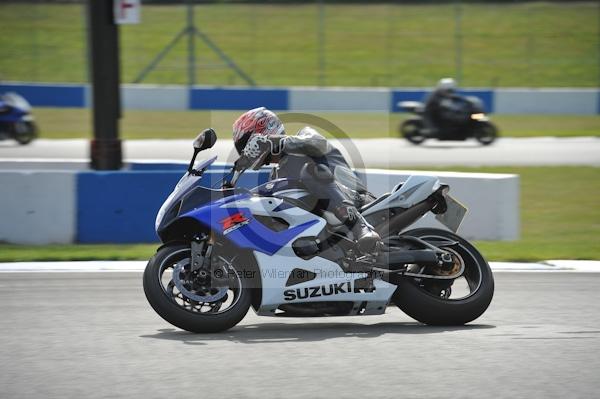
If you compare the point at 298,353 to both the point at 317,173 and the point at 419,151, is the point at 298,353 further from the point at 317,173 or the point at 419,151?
the point at 419,151

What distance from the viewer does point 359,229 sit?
253 inches

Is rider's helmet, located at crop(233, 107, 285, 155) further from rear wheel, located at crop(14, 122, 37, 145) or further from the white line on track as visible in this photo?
rear wheel, located at crop(14, 122, 37, 145)

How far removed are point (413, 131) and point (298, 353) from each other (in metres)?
15.3

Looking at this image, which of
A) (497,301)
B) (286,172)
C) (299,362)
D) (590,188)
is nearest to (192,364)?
(299,362)

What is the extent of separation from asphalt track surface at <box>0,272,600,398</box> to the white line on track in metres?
1.04

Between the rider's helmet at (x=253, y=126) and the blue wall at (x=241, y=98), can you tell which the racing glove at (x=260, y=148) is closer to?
the rider's helmet at (x=253, y=126)

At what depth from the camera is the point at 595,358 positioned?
5762mm

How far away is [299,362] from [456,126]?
15.6 meters

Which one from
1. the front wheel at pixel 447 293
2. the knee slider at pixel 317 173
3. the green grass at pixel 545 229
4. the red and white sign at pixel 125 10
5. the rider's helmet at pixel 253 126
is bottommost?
the green grass at pixel 545 229

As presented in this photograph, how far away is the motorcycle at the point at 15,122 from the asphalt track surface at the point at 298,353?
1290 centimetres

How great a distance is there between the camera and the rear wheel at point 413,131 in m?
20.8

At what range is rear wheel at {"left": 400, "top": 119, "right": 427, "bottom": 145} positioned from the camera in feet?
68.2

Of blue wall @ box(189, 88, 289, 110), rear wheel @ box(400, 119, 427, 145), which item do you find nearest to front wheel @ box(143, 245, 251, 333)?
rear wheel @ box(400, 119, 427, 145)

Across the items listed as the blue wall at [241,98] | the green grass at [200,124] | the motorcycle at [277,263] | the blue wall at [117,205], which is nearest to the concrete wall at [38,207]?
the blue wall at [117,205]
